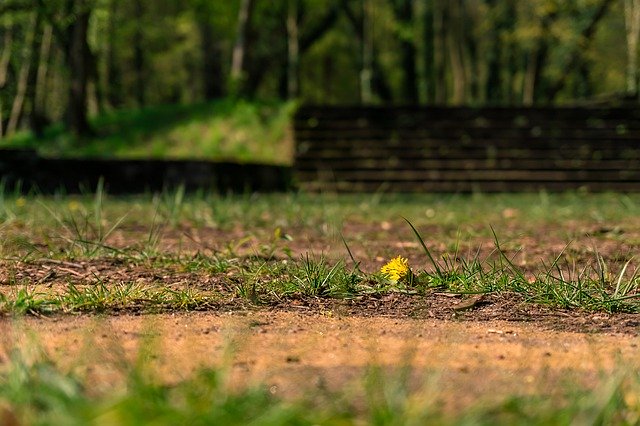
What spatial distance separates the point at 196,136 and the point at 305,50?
63.3 feet

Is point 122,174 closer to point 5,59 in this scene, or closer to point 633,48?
point 5,59

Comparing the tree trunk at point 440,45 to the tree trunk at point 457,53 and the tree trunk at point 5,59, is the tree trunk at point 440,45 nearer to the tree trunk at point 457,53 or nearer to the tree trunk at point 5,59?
the tree trunk at point 457,53

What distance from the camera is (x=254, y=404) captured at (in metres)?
1.50

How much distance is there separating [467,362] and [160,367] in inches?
29.7

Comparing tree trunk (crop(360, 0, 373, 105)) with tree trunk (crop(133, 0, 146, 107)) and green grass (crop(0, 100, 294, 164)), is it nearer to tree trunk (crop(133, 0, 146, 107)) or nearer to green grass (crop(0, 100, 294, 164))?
tree trunk (crop(133, 0, 146, 107))

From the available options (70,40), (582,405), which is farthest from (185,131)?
(582,405)

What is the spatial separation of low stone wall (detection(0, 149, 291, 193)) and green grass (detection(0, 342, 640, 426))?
10.9 m

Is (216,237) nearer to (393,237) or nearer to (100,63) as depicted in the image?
(393,237)

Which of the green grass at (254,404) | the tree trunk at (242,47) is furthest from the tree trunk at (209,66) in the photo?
the green grass at (254,404)

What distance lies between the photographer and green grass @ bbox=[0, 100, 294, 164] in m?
17.5

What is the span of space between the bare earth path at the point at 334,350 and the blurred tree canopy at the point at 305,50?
49.3 feet

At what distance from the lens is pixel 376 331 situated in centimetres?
252

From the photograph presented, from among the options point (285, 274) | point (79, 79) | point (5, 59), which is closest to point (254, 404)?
point (285, 274)

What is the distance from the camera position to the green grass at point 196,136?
1755 centimetres
